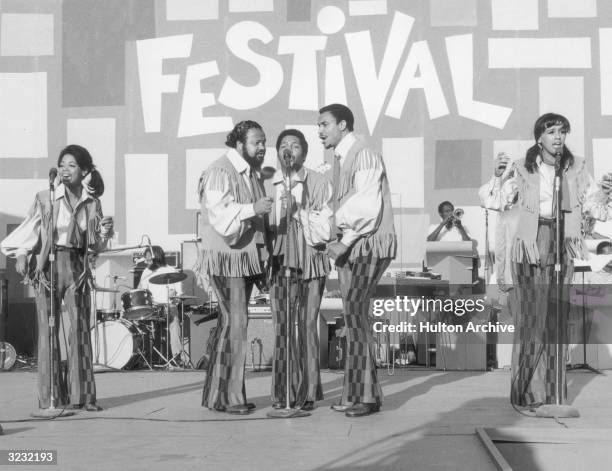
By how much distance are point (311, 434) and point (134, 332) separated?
518cm

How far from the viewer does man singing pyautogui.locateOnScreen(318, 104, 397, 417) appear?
608 centimetres

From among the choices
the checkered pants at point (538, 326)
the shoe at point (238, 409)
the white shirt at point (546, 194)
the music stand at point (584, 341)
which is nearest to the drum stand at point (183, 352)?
the music stand at point (584, 341)

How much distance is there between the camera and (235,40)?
11.6 m

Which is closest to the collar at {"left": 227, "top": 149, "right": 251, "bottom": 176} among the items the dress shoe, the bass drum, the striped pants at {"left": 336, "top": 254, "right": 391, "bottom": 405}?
the striped pants at {"left": 336, "top": 254, "right": 391, "bottom": 405}

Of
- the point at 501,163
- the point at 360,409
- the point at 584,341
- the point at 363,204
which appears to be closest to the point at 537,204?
the point at 501,163

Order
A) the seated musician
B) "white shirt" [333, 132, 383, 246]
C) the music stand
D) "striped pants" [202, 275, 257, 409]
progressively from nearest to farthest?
"white shirt" [333, 132, 383, 246] < "striped pants" [202, 275, 257, 409] < the music stand < the seated musician

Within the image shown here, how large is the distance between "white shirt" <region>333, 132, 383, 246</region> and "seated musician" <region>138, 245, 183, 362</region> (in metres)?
4.88

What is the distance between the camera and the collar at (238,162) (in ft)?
21.4

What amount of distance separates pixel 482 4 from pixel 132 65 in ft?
12.1

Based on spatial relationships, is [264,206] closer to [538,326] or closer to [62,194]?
[62,194]

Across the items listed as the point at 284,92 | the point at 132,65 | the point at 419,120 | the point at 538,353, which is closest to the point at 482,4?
the point at 419,120

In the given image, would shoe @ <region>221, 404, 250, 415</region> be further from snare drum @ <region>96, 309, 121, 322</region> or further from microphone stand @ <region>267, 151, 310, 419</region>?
snare drum @ <region>96, 309, 121, 322</region>

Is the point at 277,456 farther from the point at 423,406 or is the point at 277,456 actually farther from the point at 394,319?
the point at 394,319

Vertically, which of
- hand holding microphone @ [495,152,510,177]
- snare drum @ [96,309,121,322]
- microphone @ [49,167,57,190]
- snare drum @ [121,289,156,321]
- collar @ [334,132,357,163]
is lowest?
snare drum @ [96,309,121,322]
